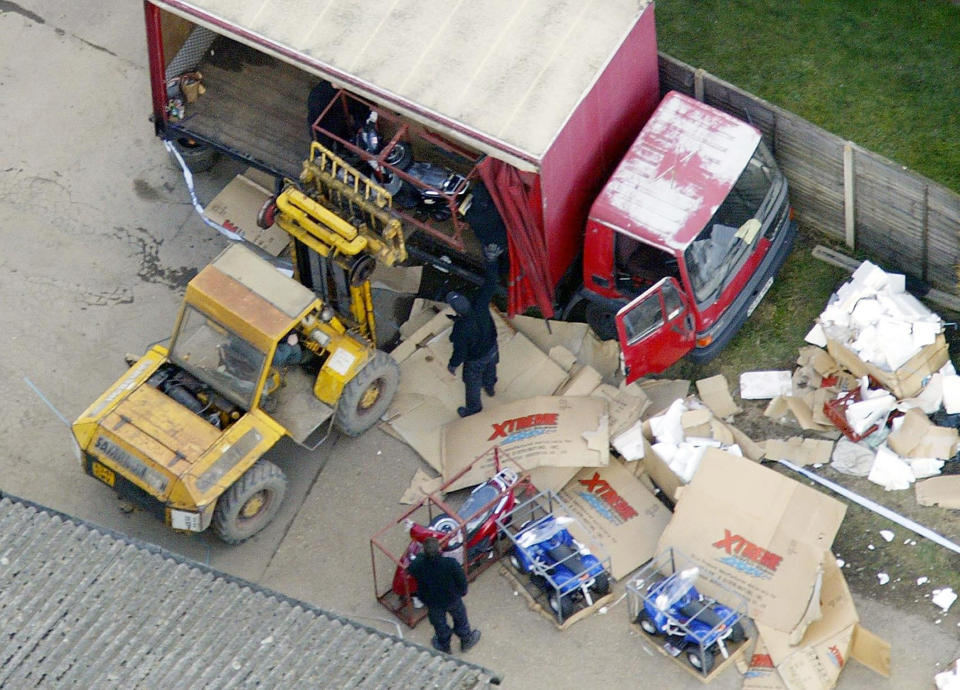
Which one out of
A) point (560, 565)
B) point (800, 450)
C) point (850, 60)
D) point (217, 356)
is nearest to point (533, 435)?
point (560, 565)

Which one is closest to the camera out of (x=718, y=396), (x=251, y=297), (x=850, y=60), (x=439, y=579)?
(x=439, y=579)

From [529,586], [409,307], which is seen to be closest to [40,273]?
[409,307]

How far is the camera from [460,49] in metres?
12.1

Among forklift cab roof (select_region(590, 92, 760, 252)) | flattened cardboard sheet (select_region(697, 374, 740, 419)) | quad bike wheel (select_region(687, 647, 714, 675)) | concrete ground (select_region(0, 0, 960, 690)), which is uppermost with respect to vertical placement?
forklift cab roof (select_region(590, 92, 760, 252))

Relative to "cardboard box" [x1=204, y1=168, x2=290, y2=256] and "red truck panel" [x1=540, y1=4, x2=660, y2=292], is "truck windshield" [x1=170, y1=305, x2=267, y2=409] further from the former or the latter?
"red truck panel" [x1=540, y1=4, x2=660, y2=292]

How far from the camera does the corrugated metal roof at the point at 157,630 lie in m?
8.98

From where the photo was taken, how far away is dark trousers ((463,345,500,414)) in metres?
12.4

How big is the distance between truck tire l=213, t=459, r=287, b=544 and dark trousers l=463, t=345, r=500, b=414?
1.72 m

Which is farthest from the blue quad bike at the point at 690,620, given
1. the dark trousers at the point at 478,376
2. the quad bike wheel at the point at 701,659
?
the dark trousers at the point at 478,376

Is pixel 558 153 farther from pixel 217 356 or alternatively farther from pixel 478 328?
pixel 217 356

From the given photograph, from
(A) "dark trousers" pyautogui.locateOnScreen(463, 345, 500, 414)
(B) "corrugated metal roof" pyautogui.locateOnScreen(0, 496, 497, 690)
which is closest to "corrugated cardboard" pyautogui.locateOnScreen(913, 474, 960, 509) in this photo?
(A) "dark trousers" pyautogui.locateOnScreen(463, 345, 500, 414)

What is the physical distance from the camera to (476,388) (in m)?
12.5

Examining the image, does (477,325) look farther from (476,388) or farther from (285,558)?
(285,558)

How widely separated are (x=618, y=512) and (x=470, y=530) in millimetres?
1295
